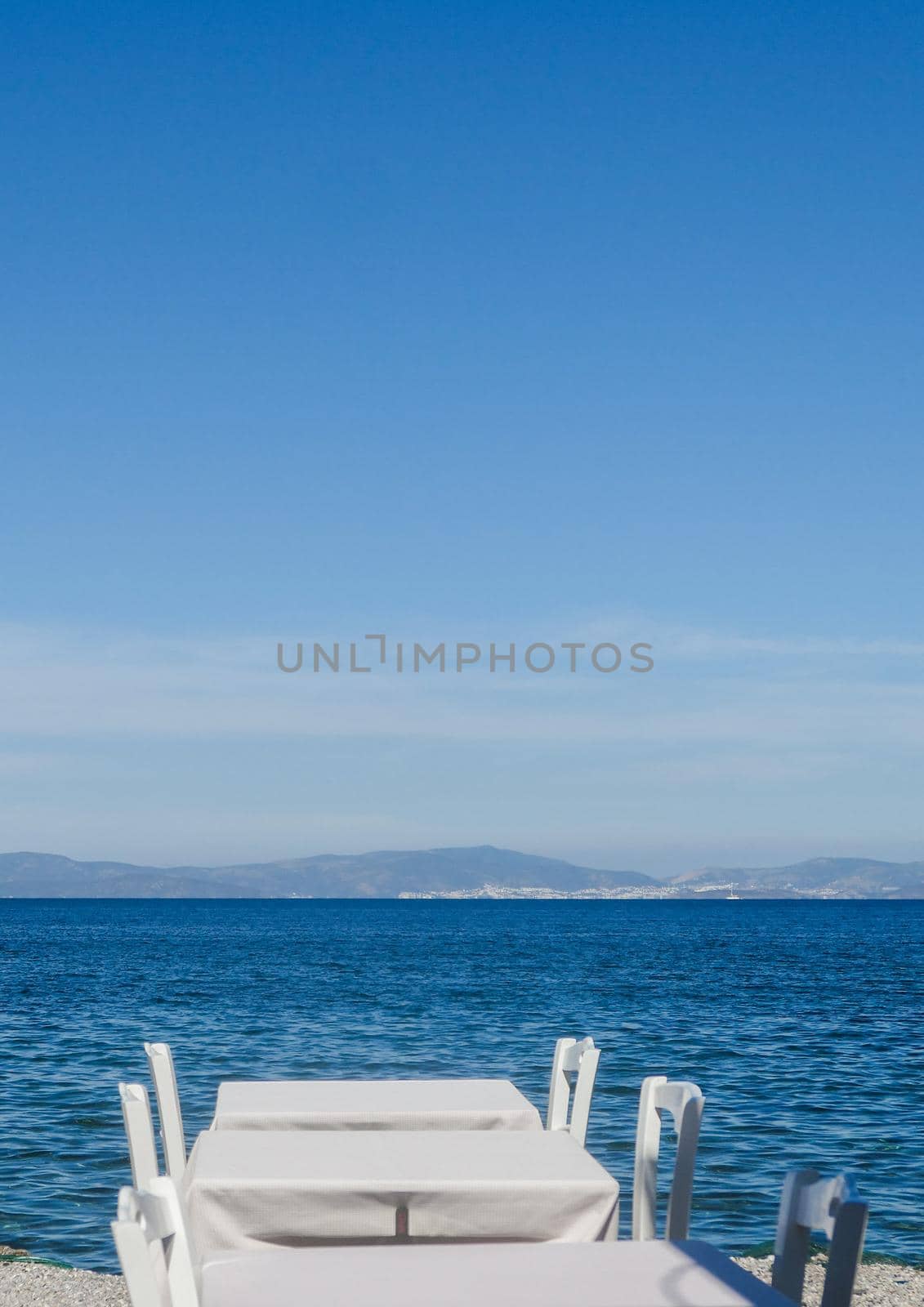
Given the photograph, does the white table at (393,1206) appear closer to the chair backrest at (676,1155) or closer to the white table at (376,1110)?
the chair backrest at (676,1155)

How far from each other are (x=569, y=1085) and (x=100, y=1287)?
2.86 m

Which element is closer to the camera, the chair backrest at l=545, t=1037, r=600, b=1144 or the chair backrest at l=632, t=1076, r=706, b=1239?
the chair backrest at l=632, t=1076, r=706, b=1239

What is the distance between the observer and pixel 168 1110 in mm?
7270

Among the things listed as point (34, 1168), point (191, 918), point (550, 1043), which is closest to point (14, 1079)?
point (34, 1168)

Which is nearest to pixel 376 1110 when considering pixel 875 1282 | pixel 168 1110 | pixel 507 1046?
pixel 168 1110

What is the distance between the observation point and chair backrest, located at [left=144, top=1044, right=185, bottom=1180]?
23.2 feet

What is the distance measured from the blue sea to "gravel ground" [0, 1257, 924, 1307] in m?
1.24

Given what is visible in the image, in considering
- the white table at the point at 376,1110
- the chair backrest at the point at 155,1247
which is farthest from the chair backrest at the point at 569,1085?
the chair backrest at the point at 155,1247

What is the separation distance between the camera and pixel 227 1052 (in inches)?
893

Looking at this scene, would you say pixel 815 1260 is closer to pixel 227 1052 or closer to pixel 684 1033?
pixel 227 1052

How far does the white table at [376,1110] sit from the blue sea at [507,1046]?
319 centimetres

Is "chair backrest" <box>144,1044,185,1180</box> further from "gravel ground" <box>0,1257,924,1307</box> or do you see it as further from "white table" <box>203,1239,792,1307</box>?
"white table" <box>203,1239,792,1307</box>

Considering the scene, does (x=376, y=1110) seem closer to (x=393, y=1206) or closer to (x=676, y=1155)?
(x=393, y=1206)

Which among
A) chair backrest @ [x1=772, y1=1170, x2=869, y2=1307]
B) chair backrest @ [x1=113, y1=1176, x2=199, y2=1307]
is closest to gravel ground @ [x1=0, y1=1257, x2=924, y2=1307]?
chair backrest @ [x1=113, y1=1176, x2=199, y2=1307]
